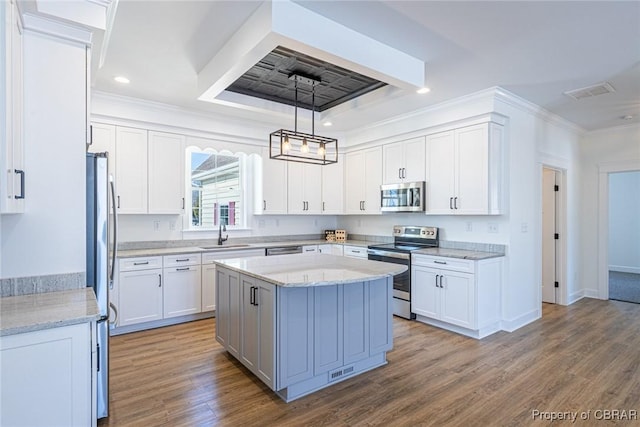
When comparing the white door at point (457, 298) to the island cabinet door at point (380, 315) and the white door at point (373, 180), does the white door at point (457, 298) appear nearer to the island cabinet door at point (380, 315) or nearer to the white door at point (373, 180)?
the island cabinet door at point (380, 315)

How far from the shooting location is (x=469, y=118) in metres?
4.10

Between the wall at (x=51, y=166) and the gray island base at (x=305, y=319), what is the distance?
123 cm

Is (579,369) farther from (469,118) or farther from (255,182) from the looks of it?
(255,182)

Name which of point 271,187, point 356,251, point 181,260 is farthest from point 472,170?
point 181,260

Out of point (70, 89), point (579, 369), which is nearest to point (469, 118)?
point (579, 369)

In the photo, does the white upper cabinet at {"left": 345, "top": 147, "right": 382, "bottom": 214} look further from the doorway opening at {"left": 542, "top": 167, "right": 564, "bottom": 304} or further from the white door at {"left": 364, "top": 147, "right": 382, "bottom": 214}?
the doorway opening at {"left": 542, "top": 167, "right": 564, "bottom": 304}

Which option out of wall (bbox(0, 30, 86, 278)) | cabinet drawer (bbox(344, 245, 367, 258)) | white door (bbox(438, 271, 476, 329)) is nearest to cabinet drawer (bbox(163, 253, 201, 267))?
wall (bbox(0, 30, 86, 278))

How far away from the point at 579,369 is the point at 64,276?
4101mm

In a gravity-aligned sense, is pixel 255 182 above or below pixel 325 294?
above

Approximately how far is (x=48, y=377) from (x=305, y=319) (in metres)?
1.53

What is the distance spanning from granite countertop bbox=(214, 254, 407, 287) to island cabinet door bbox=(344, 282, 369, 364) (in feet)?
0.62

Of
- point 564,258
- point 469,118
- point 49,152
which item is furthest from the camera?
A: point 564,258

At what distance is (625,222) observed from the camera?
7.57 metres

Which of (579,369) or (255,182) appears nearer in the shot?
(579,369)
